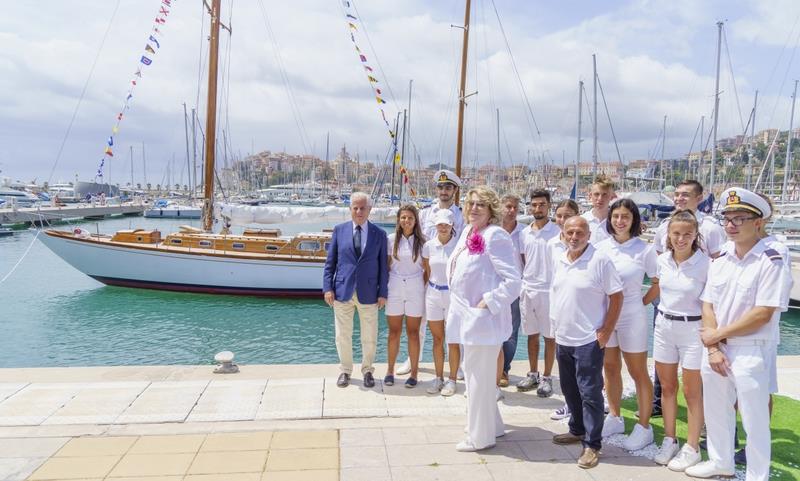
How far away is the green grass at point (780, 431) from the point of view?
3.73m

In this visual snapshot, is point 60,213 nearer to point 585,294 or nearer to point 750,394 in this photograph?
point 585,294

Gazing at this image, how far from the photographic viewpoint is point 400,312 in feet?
17.9

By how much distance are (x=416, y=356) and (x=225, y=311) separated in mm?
10457

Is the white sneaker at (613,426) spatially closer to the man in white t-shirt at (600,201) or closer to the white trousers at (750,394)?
the white trousers at (750,394)

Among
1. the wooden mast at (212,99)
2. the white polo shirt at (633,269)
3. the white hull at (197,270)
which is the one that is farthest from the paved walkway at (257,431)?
the wooden mast at (212,99)

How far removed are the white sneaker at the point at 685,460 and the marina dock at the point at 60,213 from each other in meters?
34.3

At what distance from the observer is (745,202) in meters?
3.24

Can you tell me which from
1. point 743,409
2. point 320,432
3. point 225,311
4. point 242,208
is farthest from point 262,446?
point 242,208

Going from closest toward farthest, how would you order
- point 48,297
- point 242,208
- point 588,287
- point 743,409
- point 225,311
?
point 743,409, point 588,287, point 225,311, point 48,297, point 242,208

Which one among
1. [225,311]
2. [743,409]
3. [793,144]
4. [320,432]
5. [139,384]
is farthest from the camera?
[793,144]

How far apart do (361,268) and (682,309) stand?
2897 millimetres

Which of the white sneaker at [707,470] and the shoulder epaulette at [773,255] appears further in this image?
the white sneaker at [707,470]

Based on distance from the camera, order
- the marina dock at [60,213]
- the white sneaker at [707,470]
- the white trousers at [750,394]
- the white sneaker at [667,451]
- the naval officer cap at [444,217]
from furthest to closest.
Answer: the marina dock at [60,213] < the naval officer cap at [444,217] < the white sneaker at [667,451] < the white sneaker at [707,470] < the white trousers at [750,394]

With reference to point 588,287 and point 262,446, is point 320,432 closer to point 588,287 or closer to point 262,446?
point 262,446
